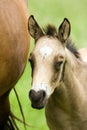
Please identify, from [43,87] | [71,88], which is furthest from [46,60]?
[71,88]

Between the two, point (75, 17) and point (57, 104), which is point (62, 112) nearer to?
point (57, 104)

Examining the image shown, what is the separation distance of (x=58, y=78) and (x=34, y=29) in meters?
0.40

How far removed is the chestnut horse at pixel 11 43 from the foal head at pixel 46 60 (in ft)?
0.52

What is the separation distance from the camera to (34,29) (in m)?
4.55

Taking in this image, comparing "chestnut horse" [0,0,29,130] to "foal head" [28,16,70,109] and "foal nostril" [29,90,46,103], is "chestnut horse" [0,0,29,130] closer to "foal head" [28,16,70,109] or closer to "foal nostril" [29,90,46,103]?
"foal head" [28,16,70,109]

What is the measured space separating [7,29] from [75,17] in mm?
7117

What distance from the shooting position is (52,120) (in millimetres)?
4875

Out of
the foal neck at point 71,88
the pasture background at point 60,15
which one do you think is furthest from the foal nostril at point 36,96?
the pasture background at point 60,15

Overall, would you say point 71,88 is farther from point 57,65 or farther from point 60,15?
point 60,15

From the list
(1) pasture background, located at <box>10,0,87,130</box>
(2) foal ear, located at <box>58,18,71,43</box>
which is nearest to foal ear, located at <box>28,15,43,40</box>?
(2) foal ear, located at <box>58,18,71,43</box>

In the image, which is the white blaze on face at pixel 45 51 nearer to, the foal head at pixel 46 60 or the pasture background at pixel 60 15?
the foal head at pixel 46 60

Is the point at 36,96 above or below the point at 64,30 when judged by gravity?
below

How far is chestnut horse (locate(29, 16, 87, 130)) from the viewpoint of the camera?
4246mm

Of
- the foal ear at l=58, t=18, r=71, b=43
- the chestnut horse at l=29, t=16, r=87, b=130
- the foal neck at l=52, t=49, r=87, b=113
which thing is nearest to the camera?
the chestnut horse at l=29, t=16, r=87, b=130
